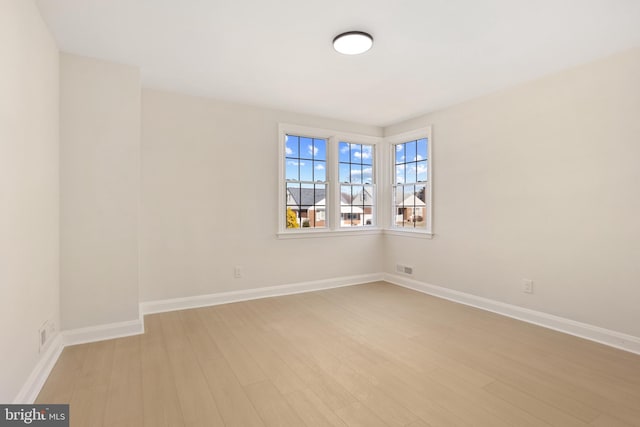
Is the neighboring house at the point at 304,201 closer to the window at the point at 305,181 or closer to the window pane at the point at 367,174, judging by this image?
the window at the point at 305,181

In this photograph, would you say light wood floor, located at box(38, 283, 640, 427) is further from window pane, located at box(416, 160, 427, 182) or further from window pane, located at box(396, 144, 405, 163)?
window pane, located at box(396, 144, 405, 163)

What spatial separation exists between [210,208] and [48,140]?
173cm

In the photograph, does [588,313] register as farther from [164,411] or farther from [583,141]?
[164,411]

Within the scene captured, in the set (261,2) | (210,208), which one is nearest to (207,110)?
(210,208)

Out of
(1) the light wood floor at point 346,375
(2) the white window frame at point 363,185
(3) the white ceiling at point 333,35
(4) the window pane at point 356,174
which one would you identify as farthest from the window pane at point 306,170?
(1) the light wood floor at point 346,375

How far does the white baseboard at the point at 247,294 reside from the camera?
3619 millimetres

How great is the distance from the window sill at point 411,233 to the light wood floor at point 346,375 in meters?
1.35

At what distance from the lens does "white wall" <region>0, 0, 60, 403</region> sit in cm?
166

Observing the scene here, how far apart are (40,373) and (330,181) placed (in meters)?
3.77

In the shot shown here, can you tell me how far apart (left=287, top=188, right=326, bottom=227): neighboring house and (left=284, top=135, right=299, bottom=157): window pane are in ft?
1.71

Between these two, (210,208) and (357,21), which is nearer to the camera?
(357,21)

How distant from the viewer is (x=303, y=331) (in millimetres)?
3080

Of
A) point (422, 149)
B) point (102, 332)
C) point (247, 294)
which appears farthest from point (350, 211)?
point (102, 332)

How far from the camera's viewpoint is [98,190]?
2895mm
